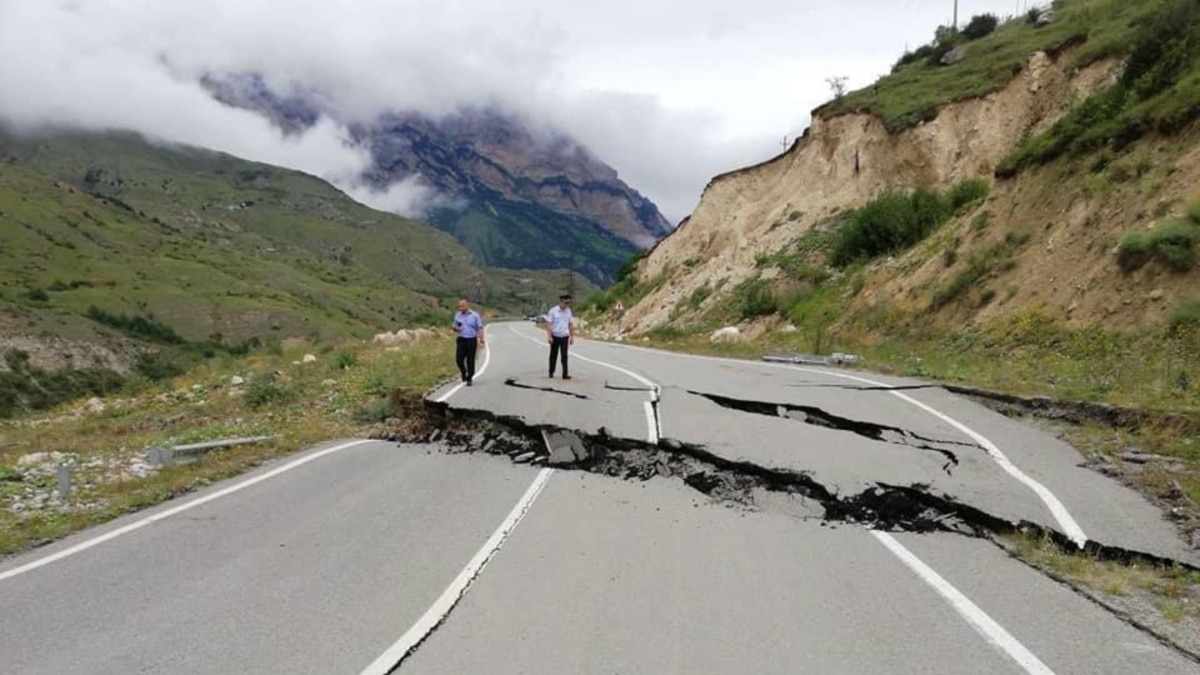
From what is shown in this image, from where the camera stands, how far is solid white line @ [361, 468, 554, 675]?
160 inches

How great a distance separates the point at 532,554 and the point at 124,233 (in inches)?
6817

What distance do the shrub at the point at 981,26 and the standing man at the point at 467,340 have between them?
38.5 meters

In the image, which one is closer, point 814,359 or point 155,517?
point 155,517

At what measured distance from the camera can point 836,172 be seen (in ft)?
120

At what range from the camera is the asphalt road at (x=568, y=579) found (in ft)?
13.6

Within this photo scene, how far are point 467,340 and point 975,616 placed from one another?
1202 centimetres

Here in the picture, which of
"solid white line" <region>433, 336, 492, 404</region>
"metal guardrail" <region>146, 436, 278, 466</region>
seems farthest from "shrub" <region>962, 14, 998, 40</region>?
"metal guardrail" <region>146, 436, 278, 466</region>

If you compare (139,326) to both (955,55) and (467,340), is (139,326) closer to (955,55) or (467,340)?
(955,55)

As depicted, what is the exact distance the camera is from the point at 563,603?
15.8 feet

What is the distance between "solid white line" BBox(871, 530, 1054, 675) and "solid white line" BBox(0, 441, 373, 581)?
6.13 meters

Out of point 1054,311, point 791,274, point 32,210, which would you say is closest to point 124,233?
point 32,210

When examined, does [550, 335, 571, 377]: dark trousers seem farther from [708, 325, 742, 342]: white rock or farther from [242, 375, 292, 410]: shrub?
[708, 325, 742, 342]: white rock

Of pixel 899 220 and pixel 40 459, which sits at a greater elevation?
pixel 899 220

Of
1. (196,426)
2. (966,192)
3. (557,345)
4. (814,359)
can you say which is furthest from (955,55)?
(196,426)
